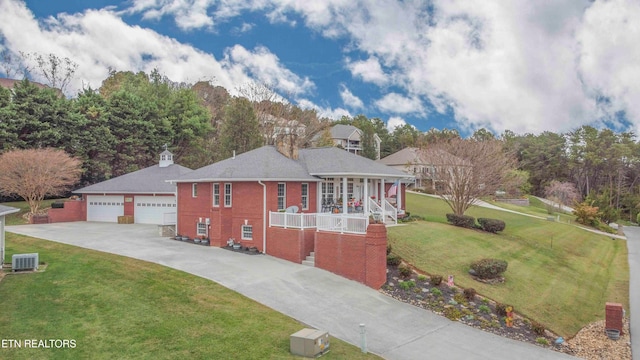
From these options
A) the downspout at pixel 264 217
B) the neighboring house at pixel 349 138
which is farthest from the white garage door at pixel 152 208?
the neighboring house at pixel 349 138

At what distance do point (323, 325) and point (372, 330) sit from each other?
1507 mm

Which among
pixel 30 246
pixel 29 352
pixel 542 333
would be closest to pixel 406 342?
pixel 542 333

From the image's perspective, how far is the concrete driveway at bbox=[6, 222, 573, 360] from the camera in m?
12.3

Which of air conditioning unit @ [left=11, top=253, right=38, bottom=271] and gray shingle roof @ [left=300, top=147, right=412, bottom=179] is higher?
gray shingle roof @ [left=300, top=147, right=412, bottom=179]

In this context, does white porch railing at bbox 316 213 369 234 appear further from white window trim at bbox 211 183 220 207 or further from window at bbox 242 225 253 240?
white window trim at bbox 211 183 220 207

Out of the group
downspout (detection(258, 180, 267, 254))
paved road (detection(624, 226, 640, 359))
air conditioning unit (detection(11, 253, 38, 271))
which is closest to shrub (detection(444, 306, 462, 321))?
paved road (detection(624, 226, 640, 359))

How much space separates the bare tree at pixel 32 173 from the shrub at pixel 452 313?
3026 cm

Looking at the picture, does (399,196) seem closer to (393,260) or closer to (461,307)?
(393,260)

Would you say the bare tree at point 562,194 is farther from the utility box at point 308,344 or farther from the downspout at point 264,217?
the utility box at point 308,344

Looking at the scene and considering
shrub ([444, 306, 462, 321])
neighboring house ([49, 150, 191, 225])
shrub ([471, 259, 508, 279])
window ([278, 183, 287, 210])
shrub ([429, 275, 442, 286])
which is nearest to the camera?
shrub ([444, 306, 462, 321])

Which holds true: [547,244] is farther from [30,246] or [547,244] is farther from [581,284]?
[30,246]

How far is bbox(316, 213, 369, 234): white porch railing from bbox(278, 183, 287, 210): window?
342 centimetres

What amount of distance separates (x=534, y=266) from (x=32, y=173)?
3418 cm

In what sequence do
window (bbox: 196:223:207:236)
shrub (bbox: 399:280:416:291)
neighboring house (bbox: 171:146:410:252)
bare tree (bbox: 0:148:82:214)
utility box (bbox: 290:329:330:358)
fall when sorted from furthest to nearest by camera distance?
1. bare tree (bbox: 0:148:82:214)
2. window (bbox: 196:223:207:236)
3. neighboring house (bbox: 171:146:410:252)
4. shrub (bbox: 399:280:416:291)
5. utility box (bbox: 290:329:330:358)
